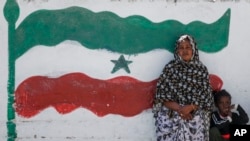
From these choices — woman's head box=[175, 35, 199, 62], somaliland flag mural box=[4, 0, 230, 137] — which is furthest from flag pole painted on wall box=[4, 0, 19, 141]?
woman's head box=[175, 35, 199, 62]

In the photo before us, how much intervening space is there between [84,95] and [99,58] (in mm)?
453

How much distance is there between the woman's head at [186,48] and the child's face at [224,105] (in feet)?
1.92

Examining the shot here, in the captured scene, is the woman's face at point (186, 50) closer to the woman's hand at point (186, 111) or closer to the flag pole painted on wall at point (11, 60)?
the woman's hand at point (186, 111)

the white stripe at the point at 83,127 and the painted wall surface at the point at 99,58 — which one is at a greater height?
the painted wall surface at the point at 99,58

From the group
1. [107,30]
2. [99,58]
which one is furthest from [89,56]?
[107,30]

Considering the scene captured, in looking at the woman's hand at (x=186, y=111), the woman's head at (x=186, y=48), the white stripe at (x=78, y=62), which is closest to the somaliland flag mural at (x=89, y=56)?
the white stripe at (x=78, y=62)

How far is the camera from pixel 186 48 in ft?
16.0

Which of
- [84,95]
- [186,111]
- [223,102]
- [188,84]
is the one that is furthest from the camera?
[84,95]

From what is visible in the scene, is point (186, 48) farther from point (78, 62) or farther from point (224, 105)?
point (78, 62)

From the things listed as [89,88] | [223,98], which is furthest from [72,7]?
[223,98]

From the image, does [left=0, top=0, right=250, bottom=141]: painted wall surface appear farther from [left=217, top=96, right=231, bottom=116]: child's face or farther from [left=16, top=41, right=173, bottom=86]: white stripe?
[left=217, top=96, right=231, bottom=116]: child's face

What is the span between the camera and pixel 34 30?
5.06 metres

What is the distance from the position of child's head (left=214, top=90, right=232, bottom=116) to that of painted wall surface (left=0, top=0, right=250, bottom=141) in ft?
0.64

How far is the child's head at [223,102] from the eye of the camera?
16.5 ft
